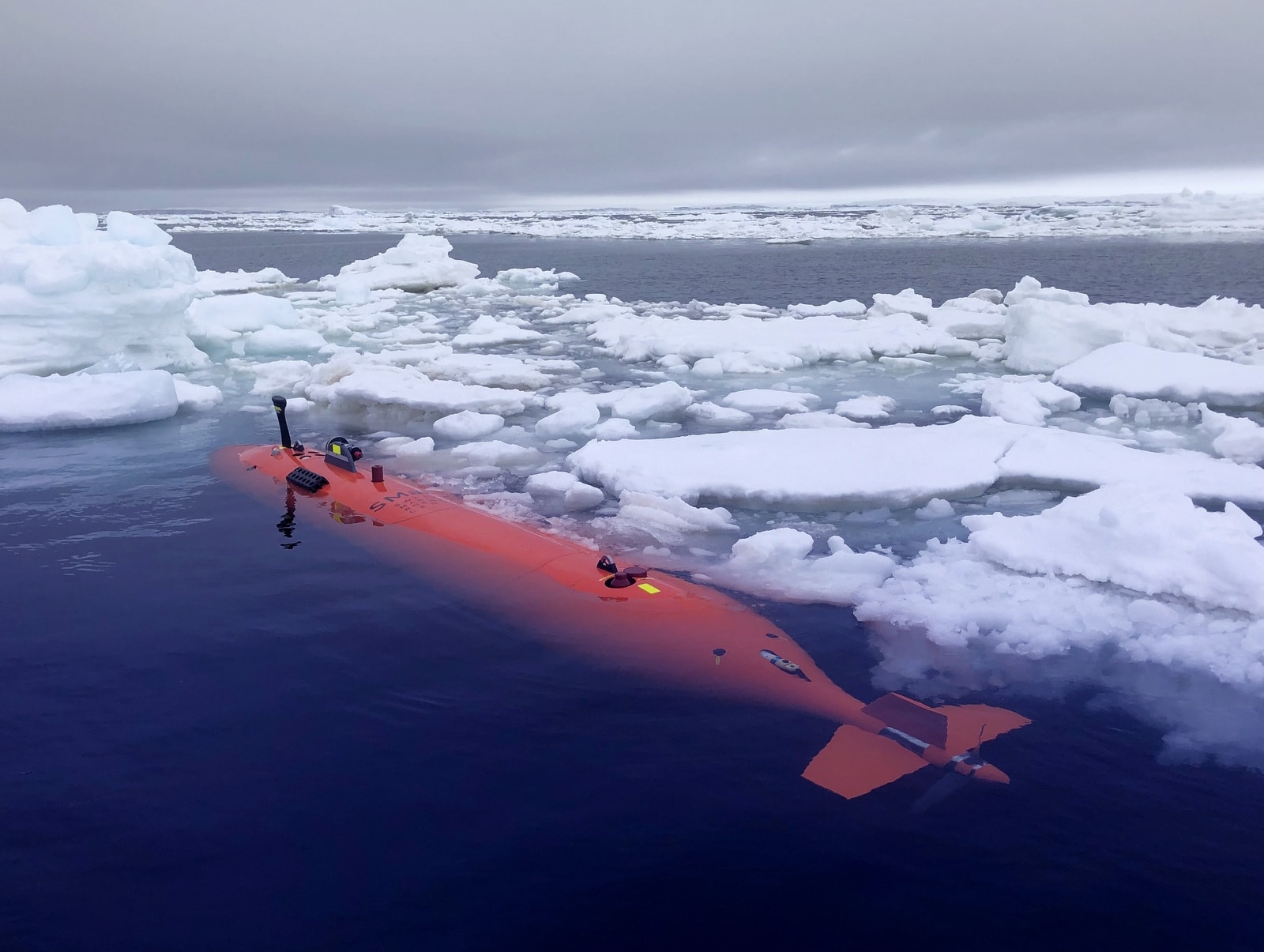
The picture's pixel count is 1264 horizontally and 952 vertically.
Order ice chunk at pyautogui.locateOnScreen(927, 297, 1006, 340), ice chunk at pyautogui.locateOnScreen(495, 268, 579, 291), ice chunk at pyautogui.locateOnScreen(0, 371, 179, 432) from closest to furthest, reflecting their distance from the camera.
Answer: ice chunk at pyautogui.locateOnScreen(0, 371, 179, 432)
ice chunk at pyautogui.locateOnScreen(927, 297, 1006, 340)
ice chunk at pyautogui.locateOnScreen(495, 268, 579, 291)

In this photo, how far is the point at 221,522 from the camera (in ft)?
35.1

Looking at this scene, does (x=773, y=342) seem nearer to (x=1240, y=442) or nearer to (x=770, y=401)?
(x=770, y=401)

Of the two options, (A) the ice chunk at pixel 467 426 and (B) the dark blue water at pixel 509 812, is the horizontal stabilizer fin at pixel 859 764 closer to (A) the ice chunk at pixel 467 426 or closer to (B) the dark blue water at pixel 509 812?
(B) the dark blue water at pixel 509 812

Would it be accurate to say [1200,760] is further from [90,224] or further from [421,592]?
[90,224]

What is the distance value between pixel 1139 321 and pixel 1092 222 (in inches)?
3144

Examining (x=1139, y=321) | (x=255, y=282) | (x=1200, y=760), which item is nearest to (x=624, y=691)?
(x=1200, y=760)

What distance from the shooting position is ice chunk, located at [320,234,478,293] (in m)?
37.2

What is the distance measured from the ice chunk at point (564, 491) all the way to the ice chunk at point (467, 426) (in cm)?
272

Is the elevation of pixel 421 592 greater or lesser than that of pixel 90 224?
lesser

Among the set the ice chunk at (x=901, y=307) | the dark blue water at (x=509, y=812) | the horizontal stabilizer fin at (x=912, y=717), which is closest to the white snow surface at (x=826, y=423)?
the ice chunk at (x=901, y=307)

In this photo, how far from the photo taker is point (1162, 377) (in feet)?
51.1

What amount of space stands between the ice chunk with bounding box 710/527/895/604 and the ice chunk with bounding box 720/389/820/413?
637cm

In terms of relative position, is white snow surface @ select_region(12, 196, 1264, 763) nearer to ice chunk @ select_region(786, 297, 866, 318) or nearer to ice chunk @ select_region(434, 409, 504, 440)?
ice chunk @ select_region(434, 409, 504, 440)

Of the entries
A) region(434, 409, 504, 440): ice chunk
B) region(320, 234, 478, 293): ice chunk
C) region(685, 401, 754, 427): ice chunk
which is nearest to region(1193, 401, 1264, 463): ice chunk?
region(685, 401, 754, 427): ice chunk
